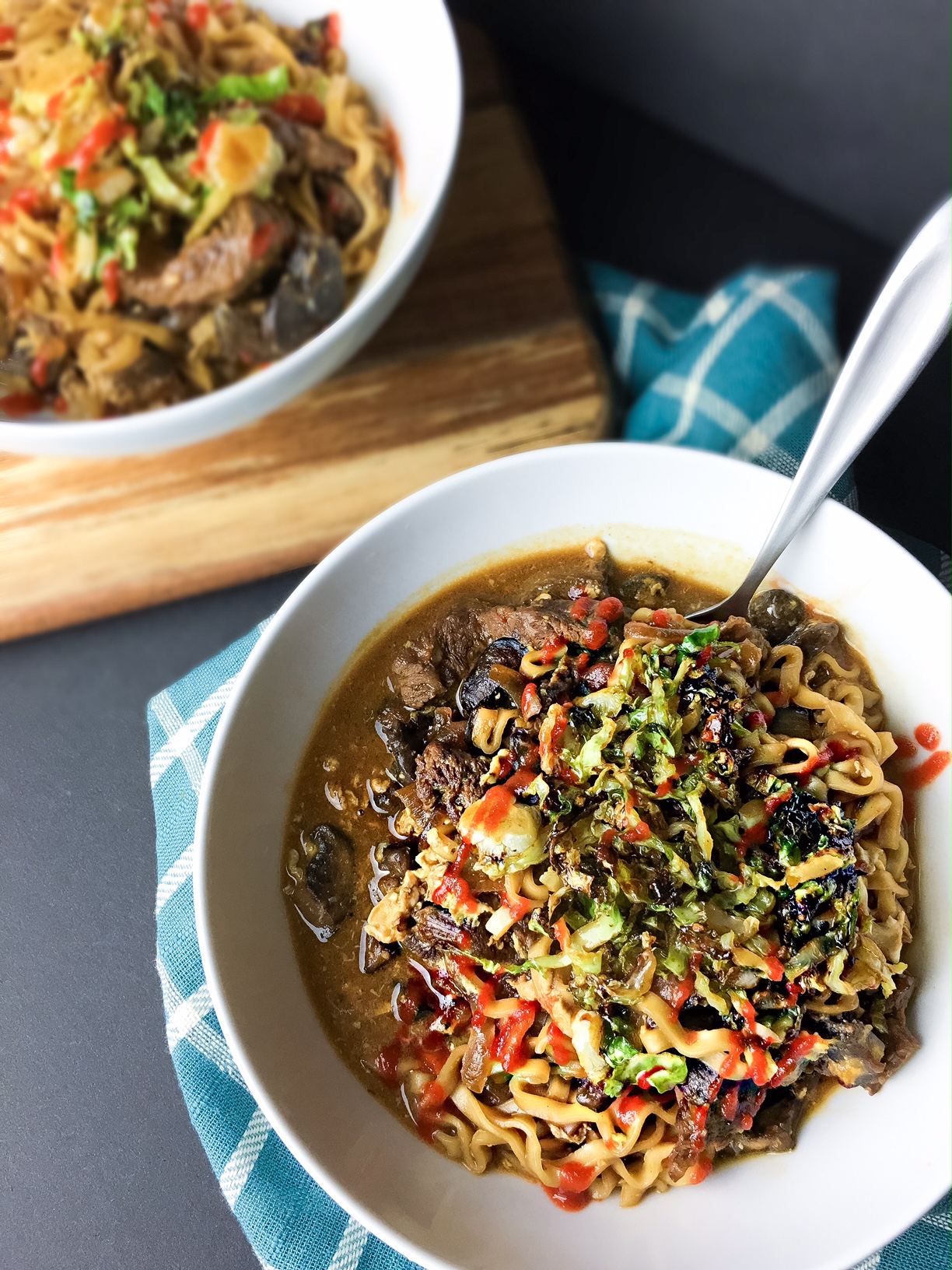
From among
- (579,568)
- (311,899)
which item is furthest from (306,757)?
(579,568)

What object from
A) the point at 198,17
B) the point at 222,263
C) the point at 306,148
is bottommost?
the point at 222,263

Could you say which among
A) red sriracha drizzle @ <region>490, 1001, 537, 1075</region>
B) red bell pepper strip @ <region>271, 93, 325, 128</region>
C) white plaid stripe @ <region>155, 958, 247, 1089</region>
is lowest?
white plaid stripe @ <region>155, 958, 247, 1089</region>

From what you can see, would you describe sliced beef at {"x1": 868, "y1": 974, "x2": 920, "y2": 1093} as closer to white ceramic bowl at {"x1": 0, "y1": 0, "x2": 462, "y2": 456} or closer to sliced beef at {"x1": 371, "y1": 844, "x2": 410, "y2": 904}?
sliced beef at {"x1": 371, "y1": 844, "x2": 410, "y2": 904}

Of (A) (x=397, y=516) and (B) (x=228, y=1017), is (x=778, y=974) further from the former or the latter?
(A) (x=397, y=516)

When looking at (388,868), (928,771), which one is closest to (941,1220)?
(928,771)

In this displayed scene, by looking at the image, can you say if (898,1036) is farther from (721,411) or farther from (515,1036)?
(721,411)

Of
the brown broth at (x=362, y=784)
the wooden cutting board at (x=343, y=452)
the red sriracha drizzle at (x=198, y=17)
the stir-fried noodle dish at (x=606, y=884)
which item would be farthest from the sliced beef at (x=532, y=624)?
the red sriracha drizzle at (x=198, y=17)

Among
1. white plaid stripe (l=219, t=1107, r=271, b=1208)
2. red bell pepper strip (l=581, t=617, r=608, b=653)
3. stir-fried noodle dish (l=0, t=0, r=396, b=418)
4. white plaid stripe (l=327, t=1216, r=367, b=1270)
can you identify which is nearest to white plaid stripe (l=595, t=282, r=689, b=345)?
stir-fried noodle dish (l=0, t=0, r=396, b=418)
